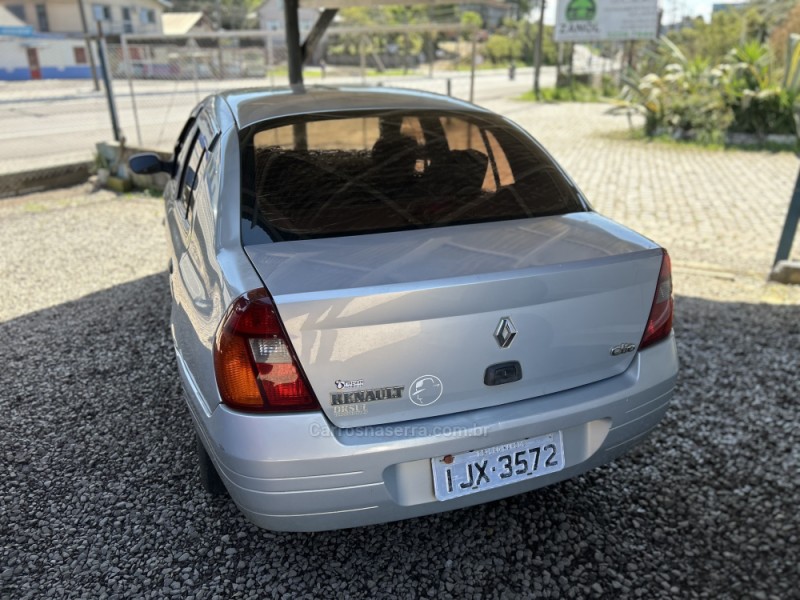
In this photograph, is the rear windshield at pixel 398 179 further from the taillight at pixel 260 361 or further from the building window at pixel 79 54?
the building window at pixel 79 54

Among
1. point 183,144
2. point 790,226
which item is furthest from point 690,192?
point 183,144

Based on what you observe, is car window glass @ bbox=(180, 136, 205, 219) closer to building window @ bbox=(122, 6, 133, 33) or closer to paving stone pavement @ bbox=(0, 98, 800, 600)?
paving stone pavement @ bbox=(0, 98, 800, 600)

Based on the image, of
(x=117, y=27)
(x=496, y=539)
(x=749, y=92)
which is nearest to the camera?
(x=496, y=539)

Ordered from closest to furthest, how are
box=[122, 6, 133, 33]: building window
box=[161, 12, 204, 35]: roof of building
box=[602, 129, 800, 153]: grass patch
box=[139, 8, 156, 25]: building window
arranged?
box=[602, 129, 800, 153]: grass patch → box=[122, 6, 133, 33]: building window → box=[139, 8, 156, 25]: building window → box=[161, 12, 204, 35]: roof of building

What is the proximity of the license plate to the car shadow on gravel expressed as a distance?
46cm

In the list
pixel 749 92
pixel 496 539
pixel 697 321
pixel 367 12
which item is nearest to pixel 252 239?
pixel 496 539

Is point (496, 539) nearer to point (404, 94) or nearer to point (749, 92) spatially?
point (404, 94)

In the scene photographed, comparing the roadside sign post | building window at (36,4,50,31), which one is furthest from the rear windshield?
building window at (36,4,50,31)

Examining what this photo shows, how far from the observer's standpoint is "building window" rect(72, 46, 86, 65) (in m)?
38.4

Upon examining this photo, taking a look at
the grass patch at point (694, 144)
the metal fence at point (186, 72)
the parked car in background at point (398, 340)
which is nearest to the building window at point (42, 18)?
the metal fence at point (186, 72)

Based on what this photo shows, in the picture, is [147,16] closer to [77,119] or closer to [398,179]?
[77,119]

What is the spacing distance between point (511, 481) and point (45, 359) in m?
3.16

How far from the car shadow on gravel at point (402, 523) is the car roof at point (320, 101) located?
5.22 feet

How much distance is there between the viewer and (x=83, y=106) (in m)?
20.9
